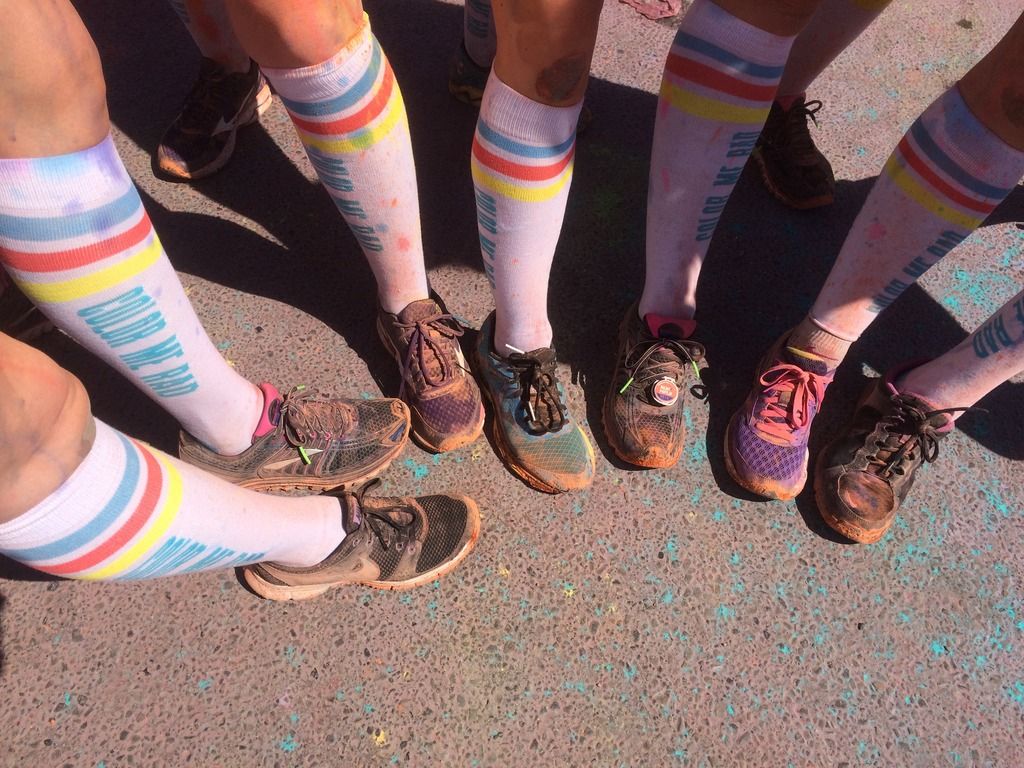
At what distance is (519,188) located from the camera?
1212mm

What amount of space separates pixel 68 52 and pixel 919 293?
82.1 inches

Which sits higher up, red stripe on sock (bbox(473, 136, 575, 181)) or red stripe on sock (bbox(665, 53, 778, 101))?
red stripe on sock (bbox(665, 53, 778, 101))

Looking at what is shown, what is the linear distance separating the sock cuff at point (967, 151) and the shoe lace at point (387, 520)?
1260 millimetres

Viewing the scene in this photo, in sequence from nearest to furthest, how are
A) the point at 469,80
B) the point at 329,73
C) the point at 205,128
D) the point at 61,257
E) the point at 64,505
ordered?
the point at 64,505 → the point at 61,257 → the point at 329,73 → the point at 205,128 → the point at 469,80

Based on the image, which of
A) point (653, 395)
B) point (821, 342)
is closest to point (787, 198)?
point (821, 342)

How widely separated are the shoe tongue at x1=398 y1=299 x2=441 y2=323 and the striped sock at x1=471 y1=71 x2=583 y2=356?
21 centimetres

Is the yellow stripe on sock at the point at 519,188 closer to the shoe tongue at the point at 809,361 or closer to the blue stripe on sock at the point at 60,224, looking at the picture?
the blue stripe on sock at the point at 60,224

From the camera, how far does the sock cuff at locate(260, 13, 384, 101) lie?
111cm

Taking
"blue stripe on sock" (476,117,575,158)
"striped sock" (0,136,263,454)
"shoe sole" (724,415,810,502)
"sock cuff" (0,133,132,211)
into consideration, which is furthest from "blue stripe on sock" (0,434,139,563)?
"shoe sole" (724,415,810,502)

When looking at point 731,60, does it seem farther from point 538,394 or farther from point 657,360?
point 538,394

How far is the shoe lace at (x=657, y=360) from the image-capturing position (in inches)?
62.4

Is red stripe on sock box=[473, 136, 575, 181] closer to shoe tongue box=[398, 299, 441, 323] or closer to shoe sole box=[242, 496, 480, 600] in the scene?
shoe tongue box=[398, 299, 441, 323]

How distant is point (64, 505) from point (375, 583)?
72cm

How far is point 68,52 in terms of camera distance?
0.85 metres
